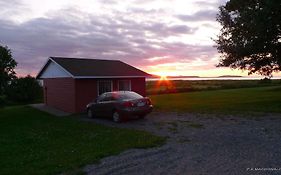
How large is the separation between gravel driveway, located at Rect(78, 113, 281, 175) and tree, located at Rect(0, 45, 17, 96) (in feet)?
37.4

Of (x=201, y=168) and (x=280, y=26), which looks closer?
(x=201, y=168)

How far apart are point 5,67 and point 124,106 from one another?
8349 millimetres

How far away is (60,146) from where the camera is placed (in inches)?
485

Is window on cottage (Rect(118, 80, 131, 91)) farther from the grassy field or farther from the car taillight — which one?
the grassy field

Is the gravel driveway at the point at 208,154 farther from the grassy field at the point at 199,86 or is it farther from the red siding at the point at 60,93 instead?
the grassy field at the point at 199,86

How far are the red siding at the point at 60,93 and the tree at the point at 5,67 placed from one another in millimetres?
4430

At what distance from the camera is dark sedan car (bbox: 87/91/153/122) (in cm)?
1878

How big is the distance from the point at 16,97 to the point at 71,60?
16.9m

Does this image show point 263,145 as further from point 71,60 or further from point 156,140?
point 71,60

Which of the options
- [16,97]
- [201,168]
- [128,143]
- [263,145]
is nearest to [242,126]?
[263,145]

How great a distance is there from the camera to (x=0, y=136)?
1545 centimetres

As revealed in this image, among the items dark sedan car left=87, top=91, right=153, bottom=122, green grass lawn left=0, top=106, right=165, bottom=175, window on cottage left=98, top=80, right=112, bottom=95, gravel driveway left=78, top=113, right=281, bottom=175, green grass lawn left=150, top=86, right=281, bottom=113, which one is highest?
window on cottage left=98, top=80, right=112, bottom=95

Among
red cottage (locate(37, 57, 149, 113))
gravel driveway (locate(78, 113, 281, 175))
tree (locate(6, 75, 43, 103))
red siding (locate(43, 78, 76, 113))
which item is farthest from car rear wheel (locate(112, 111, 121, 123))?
tree (locate(6, 75, 43, 103))

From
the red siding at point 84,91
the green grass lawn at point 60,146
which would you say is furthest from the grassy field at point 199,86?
the green grass lawn at point 60,146
